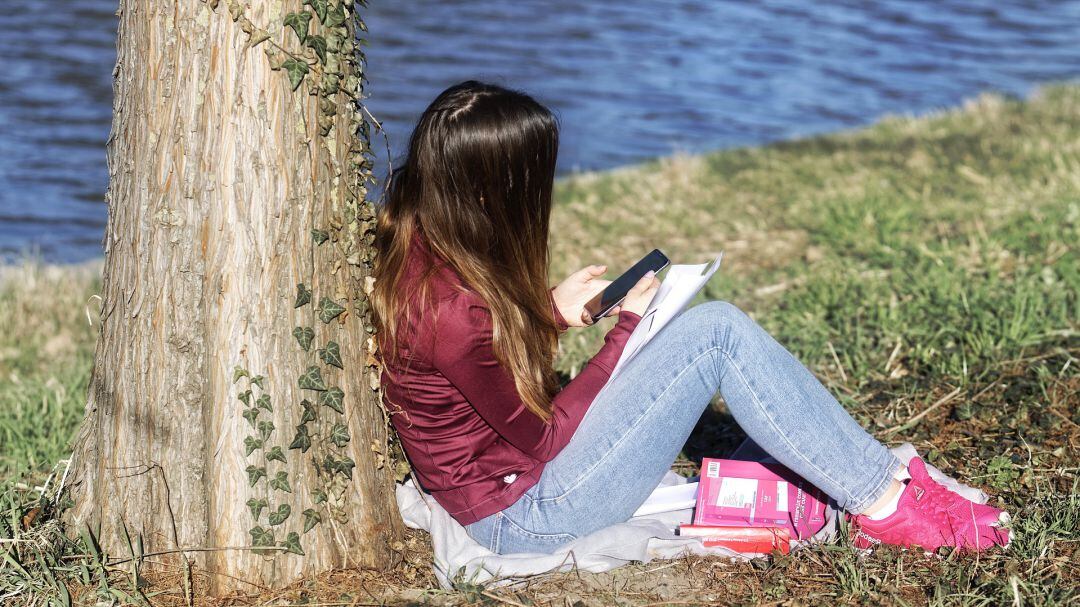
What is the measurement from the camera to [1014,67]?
14.6m

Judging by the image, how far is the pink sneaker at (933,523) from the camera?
300 centimetres

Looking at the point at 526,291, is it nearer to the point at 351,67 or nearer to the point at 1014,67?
the point at 351,67

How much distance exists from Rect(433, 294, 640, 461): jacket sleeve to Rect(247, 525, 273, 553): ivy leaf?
24.3 inches

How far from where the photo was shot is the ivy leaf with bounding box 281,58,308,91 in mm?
2594

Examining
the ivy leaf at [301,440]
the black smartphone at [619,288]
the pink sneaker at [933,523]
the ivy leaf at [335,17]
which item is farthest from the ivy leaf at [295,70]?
the pink sneaker at [933,523]

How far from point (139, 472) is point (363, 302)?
0.73 metres

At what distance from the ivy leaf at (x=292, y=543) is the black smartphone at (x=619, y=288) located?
Answer: 1057mm

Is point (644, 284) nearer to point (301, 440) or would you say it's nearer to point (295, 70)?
point (301, 440)

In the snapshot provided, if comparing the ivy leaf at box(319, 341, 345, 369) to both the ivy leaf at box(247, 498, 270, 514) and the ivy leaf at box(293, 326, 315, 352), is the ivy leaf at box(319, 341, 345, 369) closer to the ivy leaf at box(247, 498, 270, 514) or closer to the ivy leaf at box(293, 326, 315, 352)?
the ivy leaf at box(293, 326, 315, 352)

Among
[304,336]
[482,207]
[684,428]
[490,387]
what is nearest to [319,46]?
[482,207]

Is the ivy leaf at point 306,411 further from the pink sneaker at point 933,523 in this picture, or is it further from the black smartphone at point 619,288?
the pink sneaker at point 933,523

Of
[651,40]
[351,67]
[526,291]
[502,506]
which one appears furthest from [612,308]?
[651,40]

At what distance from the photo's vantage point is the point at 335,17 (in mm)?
2654

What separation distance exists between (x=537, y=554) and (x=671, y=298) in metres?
0.82
